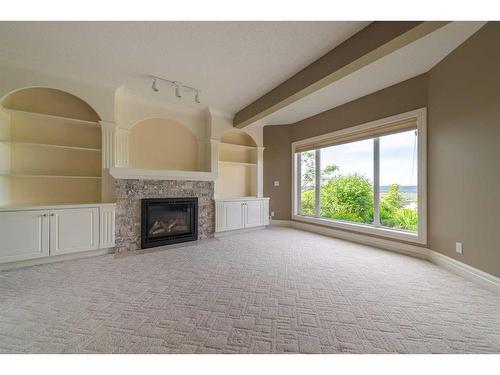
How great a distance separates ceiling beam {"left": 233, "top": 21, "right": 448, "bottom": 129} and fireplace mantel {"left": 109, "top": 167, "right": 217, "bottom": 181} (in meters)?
1.90

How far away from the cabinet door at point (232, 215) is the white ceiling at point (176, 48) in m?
2.47

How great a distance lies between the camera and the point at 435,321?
164 centimetres

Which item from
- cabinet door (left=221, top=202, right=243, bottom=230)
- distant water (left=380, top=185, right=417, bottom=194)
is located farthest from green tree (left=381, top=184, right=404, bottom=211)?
cabinet door (left=221, top=202, right=243, bottom=230)

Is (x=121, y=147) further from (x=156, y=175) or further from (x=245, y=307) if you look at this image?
(x=245, y=307)

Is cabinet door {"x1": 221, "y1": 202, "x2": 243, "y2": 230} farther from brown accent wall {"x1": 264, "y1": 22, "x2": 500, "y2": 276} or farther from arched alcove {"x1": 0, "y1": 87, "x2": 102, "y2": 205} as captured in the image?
brown accent wall {"x1": 264, "y1": 22, "x2": 500, "y2": 276}

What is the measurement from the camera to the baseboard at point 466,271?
2.11 metres

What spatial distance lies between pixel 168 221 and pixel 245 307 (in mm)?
2629

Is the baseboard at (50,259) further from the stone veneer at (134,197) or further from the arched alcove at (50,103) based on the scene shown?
the arched alcove at (50,103)

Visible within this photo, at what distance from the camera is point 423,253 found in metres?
3.07

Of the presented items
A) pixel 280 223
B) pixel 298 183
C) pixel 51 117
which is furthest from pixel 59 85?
pixel 280 223

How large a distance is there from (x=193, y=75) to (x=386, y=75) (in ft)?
9.45

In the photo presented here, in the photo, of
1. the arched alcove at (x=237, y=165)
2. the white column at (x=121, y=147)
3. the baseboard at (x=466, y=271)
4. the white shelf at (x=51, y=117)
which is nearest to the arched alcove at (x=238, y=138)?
the arched alcove at (x=237, y=165)

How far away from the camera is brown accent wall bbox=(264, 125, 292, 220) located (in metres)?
5.53

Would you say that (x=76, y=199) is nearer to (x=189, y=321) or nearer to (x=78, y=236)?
(x=78, y=236)
